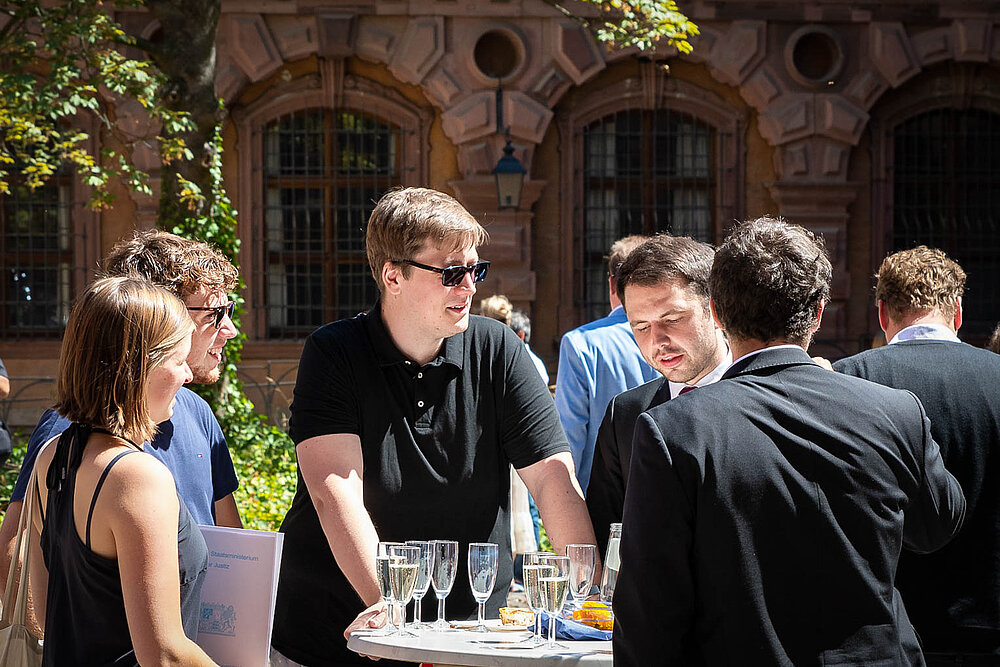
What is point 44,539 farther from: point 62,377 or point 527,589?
point 527,589

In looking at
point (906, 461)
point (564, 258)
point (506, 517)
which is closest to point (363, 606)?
point (506, 517)

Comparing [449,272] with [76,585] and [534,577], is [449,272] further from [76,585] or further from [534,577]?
[76,585]

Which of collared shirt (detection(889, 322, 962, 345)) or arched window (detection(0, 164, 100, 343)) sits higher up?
arched window (detection(0, 164, 100, 343))

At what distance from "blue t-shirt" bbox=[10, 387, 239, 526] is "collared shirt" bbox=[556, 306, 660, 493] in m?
1.91

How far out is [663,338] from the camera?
10.4 feet

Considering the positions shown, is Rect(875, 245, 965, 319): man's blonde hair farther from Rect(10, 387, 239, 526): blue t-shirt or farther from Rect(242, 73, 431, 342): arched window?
Rect(242, 73, 431, 342): arched window

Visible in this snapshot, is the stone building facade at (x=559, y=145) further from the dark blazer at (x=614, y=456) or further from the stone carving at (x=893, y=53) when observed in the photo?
the dark blazer at (x=614, y=456)

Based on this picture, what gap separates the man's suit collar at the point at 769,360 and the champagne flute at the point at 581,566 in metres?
0.57

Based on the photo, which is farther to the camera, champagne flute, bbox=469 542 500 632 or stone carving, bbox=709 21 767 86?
stone carving, bbox=709 21 767 86

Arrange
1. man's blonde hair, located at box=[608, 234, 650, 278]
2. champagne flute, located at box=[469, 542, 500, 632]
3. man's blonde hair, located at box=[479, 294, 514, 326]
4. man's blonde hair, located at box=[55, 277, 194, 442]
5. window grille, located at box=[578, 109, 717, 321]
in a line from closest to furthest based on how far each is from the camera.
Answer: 1. man's blonde hair, located at box=[55, 277, 194, 442]
2. champagne flute, located at box=[469, 542, 500, 632]
3. man's blonde hair, located at box=[608, 234, 650, 278]
4. man's blonde hair, located at box=[479, 294, 514, 326]
5. window grille, located at box=[578, 109, 717, 321]

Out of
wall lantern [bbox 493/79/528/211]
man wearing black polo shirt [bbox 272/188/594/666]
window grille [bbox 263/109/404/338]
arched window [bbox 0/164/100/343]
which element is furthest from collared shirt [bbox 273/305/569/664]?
arched window [bbox 0/164/100/343]

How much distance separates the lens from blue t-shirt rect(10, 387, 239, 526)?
276 centimetres

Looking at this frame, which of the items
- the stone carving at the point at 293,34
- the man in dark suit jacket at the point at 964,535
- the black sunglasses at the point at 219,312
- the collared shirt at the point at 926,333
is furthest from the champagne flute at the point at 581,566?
the stone carving at the point at 293,34

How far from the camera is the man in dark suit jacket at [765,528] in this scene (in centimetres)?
207
